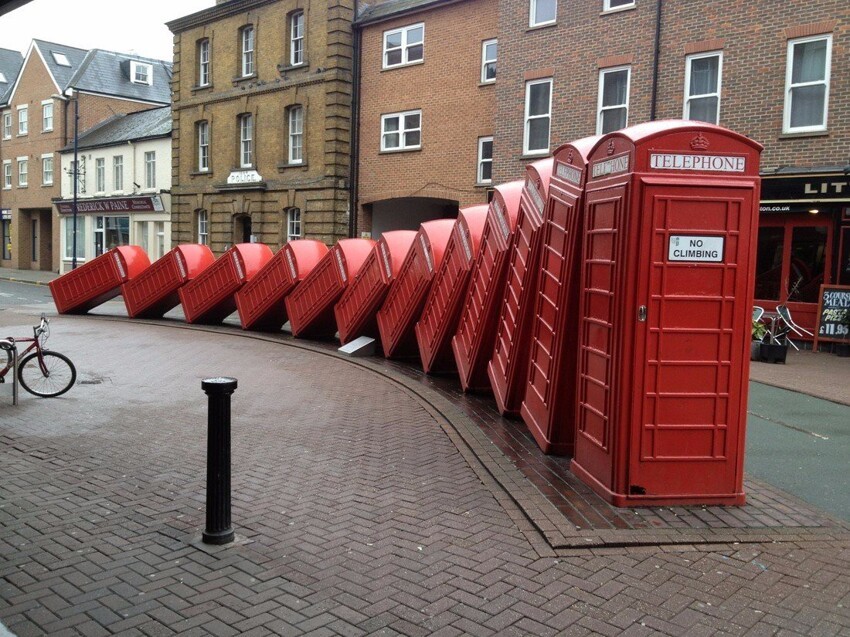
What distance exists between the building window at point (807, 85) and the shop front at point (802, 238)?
3.54 ft

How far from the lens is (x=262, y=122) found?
28609 mm

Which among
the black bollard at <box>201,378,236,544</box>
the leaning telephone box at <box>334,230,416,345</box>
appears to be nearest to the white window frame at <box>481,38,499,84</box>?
the leaning telephone box at <box>334,230,416,345</box>

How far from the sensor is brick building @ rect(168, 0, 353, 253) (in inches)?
1015

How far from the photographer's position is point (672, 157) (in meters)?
5.31

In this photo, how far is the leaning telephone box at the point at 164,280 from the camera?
18578mm

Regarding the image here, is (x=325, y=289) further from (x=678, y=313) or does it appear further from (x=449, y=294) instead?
(x=678, y=313)

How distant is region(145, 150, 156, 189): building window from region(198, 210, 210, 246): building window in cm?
514

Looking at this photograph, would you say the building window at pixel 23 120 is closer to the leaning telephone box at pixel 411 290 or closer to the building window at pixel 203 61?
the building window at pixel 203 61

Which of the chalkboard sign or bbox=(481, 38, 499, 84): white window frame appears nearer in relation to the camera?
the chalkboard sign

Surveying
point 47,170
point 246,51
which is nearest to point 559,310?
point 246,51

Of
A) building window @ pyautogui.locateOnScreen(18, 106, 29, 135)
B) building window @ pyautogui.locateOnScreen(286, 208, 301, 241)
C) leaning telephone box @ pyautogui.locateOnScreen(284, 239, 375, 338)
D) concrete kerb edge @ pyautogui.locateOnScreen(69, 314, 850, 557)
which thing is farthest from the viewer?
building window @ pyautogui.locateOnScreen(18, 106, 29, 135)

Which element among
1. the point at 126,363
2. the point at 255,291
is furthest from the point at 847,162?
the point at 126,363

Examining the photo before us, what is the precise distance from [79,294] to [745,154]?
1833cm

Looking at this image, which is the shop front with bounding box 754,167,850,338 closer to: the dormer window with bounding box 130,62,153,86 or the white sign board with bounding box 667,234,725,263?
the white sign board with bounding box 667,234,725,263
